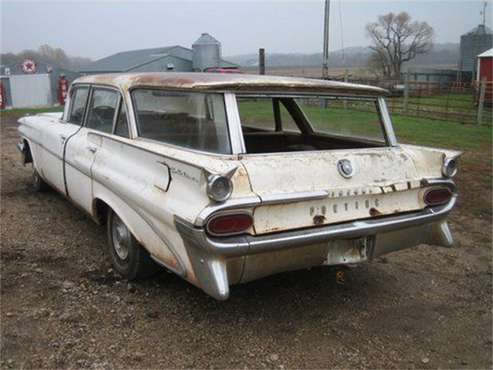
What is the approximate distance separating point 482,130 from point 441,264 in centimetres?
1015

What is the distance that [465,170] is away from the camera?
8156 mm

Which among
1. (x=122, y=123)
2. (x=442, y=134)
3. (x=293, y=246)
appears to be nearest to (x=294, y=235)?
(x=293, y=246)

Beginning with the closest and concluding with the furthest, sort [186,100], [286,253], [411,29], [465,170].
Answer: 1. [286,253]
2. [186,100]
3. [465,170]
4. [411,29]

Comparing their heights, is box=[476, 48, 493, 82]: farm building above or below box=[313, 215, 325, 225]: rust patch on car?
above

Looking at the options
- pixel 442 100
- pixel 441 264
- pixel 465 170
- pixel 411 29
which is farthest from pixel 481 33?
pixel 441 264

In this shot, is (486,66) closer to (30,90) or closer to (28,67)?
(30,90)

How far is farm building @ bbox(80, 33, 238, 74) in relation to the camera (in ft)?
84.1

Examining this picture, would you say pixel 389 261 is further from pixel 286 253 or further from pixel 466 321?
pixel 286 253

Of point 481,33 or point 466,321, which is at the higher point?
point 481,33

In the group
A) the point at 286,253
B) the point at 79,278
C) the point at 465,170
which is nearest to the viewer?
the point at 286,253

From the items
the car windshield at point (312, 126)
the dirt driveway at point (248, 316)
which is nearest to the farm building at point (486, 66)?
the dirt driveway at point (248, 316)

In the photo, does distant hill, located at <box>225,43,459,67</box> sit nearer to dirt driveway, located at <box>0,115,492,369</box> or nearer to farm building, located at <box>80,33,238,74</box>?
farm building, located at <box>80,33,238,74</box>

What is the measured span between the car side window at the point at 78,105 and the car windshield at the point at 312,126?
166 centimetres

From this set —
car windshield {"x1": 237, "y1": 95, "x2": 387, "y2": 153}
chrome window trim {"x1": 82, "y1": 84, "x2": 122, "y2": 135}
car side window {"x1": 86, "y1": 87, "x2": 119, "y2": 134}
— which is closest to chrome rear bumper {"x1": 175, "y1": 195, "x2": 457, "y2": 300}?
car windshield {"x1": 237, "y1": 95, "x2": 387, "y2": 153}
